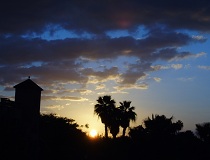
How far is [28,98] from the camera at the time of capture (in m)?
30.3

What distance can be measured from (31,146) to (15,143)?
5.68 meters

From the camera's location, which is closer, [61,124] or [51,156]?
[51,156]

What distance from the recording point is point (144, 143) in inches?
1447

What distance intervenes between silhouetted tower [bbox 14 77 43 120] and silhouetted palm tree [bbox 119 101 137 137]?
21.8m

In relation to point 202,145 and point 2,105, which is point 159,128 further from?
point 2,105

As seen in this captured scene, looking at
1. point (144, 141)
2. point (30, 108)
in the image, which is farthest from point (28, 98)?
point (144, 141)

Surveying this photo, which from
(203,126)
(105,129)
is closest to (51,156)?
(203,126)

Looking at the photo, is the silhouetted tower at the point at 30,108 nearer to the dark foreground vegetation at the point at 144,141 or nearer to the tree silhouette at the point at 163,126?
the dark foreground vegetation at the point at 144,141

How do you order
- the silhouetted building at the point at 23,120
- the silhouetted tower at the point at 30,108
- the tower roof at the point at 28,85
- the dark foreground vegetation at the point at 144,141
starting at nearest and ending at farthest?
1. the silhouetted building at the point at 23,120
2. the silhouetted tower at the point at 30,108
3. the tower roof at the point at 28,85
4. the dark foreground vegetation at the point at 144,141

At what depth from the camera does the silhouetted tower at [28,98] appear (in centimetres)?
2958

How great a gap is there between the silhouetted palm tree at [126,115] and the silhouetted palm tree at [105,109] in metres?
1.56

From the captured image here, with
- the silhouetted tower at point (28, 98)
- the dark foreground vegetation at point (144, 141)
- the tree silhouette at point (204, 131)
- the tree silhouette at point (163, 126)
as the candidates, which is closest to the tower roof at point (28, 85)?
the silhouetted tower at point (28, 98)

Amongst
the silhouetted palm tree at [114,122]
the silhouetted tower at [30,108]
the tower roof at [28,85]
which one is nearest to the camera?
the silhouetted tower at [30,108]

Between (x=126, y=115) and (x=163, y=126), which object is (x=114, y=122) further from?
(x=163, y=126)
